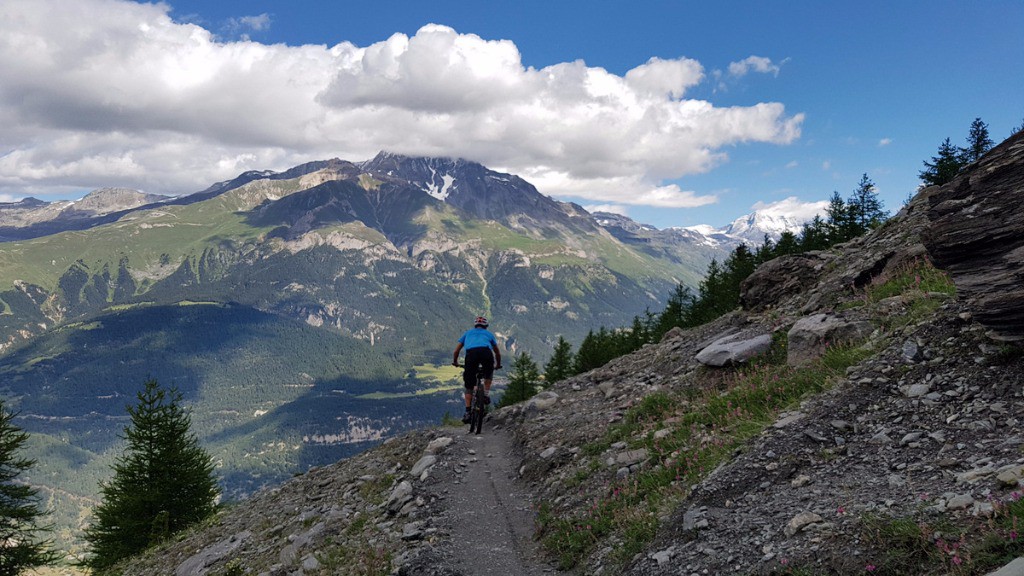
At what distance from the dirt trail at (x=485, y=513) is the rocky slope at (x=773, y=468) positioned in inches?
7.1

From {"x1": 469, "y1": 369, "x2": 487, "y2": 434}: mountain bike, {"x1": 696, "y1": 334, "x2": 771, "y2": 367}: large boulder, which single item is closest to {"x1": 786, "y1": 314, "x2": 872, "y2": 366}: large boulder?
{"x1": 696, "y1": 334, "x2": 771, "y2": 367}: large boulder

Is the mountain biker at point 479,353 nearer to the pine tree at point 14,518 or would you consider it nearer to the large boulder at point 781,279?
the large boulder at point 781,279

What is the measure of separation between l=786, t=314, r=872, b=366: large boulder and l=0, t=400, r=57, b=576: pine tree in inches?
1289

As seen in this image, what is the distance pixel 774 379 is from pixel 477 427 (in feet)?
39.1

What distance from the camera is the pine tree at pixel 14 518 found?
2344cm

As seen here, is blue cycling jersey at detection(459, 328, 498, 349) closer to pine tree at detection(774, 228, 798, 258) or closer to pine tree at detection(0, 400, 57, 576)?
pine tree at detection(0, 400, 57, 576)

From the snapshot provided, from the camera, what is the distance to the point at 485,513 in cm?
1177

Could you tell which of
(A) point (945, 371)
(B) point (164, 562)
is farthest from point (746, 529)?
(B) point (164, 562)

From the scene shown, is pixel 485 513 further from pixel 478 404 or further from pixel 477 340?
pixel 478 404

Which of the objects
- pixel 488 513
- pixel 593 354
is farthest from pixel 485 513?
pixel 593 354

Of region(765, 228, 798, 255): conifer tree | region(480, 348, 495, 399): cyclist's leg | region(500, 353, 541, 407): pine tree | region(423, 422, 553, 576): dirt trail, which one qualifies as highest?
region(765, 228, 798, 255): conifer tree

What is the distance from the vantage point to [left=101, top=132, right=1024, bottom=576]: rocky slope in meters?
5.59

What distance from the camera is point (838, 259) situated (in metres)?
20.1

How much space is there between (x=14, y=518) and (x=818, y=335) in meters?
36.6
